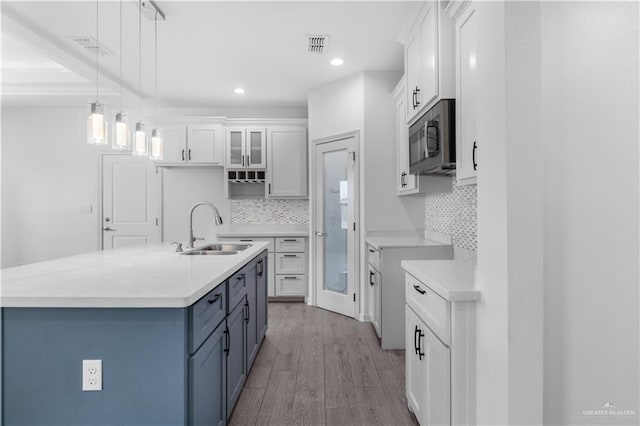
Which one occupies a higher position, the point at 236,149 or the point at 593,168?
the point at 236,149

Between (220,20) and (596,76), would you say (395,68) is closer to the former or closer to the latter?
(220,20)

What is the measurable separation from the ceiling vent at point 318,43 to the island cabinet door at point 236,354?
238 centimetres

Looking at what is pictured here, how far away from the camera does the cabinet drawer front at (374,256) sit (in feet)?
10.5

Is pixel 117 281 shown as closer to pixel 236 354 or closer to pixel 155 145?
pixel 236 354

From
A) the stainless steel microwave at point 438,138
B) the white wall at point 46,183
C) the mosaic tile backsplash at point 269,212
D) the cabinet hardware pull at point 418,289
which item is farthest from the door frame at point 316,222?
the white wall at point 46,183

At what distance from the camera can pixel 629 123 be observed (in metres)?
1.35

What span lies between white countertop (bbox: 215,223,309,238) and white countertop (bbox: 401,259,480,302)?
2.91 meters

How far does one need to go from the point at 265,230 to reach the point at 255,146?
4.00 ft

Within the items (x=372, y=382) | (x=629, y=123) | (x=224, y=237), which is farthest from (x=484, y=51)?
(x=224, y=237)

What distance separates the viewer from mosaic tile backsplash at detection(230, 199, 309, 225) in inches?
213

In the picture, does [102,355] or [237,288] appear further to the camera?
[237,288]

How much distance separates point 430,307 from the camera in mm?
1729

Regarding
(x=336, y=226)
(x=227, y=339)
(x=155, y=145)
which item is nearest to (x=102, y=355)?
(x=227, y=339)

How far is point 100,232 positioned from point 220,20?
3.84m
